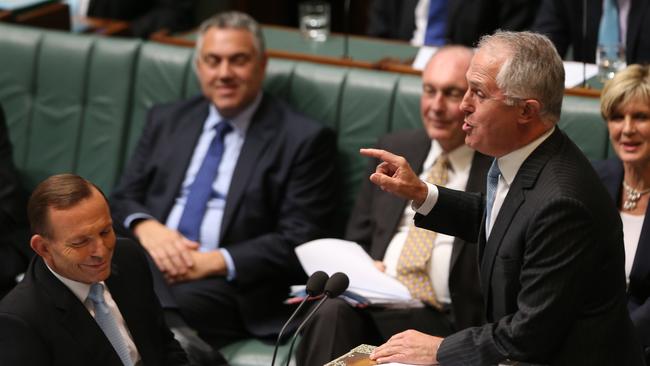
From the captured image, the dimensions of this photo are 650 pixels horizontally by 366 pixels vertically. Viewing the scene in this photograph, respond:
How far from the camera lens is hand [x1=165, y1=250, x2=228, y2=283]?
145 inches

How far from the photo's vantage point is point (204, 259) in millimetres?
3689

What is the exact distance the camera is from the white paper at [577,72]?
3814 mm

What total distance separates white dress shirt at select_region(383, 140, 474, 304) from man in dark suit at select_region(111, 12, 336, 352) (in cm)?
39

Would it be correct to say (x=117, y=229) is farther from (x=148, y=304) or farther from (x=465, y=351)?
(x=465, y=351)

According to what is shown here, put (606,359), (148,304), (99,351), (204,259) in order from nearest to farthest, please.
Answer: (606,359)
(99,351)
(148,304)
(204,259)

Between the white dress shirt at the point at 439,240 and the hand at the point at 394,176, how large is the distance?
2.57ft

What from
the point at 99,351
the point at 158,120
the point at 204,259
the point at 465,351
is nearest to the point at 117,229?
the point at 204,259

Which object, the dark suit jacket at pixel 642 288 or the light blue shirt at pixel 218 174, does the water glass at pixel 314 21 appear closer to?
the light blue shirt at pixel 218 174

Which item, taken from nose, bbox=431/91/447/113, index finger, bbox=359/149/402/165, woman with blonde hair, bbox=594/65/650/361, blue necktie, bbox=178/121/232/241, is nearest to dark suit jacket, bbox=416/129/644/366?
index finger, bbox=359/149/402/165

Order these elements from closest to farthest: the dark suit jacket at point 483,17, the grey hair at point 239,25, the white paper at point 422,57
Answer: the grey hair at point 239,25 < the white paper at point 422,57 < the dark suit jacket at point 483,17

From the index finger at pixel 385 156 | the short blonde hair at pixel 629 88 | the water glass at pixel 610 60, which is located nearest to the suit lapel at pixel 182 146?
the water glass at pixel 610 60

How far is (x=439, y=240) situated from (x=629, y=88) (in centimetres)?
71

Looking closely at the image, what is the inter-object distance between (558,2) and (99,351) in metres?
2.28

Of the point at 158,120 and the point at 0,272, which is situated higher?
the point at 158,120
